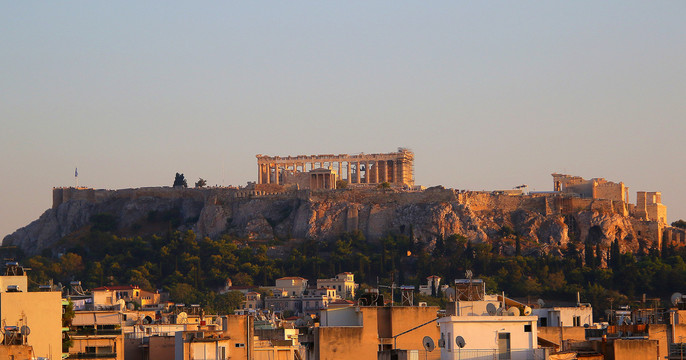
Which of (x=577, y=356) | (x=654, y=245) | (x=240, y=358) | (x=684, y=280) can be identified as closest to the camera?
(x=577, y=356)

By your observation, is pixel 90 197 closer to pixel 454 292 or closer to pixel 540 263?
pixel 540 263

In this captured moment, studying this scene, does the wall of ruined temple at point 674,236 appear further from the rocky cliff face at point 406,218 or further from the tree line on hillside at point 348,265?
the tree line on hillside at point 348,265

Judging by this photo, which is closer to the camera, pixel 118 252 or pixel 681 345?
pixel 681 345

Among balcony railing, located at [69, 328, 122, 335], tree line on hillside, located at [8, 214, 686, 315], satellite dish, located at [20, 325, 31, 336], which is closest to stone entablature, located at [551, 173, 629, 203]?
tree line on hillside, located at [8, 214, 686, 315]

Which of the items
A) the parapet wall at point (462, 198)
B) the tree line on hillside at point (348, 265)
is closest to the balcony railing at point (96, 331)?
the tree line on hillside at point (348, 265)

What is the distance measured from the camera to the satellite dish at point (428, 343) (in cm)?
2773

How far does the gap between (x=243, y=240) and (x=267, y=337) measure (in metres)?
97.2

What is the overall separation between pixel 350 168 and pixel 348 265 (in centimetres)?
2386

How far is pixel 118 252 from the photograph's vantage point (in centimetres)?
14100

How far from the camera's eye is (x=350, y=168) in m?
153

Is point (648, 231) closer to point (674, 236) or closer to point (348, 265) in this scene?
point (674, 236)

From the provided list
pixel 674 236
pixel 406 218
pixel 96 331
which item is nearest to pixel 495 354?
pixel 96 331

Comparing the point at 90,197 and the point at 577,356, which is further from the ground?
the point at 90,197

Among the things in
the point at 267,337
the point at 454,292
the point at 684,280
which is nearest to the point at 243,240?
the point at 684,280
